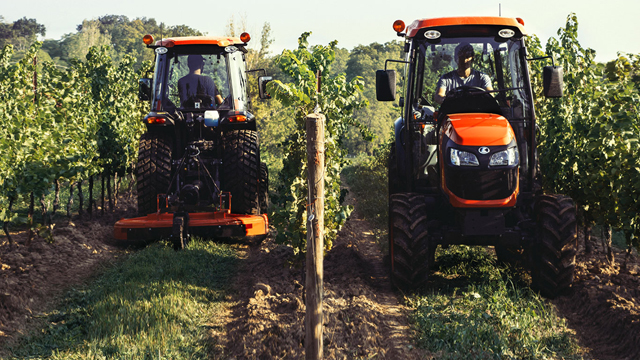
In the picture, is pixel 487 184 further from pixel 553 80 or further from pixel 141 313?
pixel 141 313

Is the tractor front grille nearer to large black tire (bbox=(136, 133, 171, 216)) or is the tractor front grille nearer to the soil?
the soil

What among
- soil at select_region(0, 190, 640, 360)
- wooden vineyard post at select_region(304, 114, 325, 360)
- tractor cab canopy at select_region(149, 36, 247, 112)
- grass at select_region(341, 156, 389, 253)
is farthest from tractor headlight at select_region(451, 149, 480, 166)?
tractor cab canopy at select_region(149, 36, 247, 112)

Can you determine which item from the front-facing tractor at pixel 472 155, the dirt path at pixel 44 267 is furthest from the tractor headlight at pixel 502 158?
the dirt path at pixel 44 267

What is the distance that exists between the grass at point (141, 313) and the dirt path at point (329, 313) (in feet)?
0.91

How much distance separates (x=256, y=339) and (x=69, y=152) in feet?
17.8

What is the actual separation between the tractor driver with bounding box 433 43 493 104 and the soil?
2.11 m

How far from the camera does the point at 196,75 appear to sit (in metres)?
8.16

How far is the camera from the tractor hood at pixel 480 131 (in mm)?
5230

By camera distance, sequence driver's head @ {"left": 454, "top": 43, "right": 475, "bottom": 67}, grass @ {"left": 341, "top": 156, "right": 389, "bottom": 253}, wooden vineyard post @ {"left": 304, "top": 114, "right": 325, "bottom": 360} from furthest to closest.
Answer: grass @ {"left": 341, "top": 156, "right": 389, "bottom": 253}
driver's head @ {"left": 454, "top": 43, "right": 475, "bottom": 67}
wooden vineyard post @ {"left": 304, "top": 114, "right": 325, "bottom": 360}

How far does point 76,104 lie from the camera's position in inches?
389

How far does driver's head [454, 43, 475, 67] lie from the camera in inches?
233

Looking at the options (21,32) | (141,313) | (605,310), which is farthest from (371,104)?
(21,32)

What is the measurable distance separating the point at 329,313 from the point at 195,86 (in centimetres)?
436

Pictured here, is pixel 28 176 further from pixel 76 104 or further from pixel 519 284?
pixel 519 284
